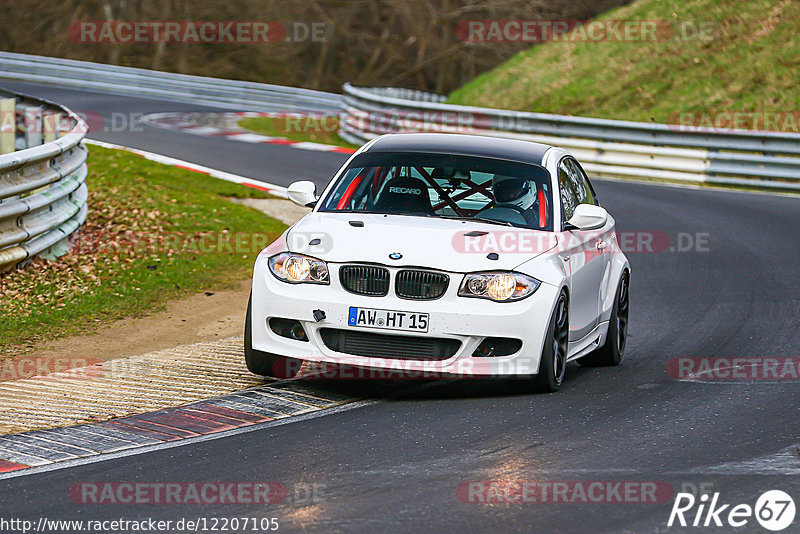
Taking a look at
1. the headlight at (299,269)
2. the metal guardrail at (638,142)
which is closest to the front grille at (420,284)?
the headlight at (299,269)

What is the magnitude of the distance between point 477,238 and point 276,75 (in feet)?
154

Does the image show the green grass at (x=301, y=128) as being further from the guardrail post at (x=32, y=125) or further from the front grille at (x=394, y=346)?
the front grille at (x=394, y=346)

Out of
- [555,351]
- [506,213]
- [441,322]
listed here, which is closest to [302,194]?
[506,213]

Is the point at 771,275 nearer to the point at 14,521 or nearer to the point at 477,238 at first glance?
the point at 477,238

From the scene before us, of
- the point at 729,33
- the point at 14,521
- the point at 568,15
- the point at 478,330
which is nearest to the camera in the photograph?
the point at 14,521

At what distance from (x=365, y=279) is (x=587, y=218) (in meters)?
1.73

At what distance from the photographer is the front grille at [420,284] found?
7.56 metres

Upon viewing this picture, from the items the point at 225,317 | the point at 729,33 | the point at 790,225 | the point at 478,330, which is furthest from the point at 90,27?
the point at 478,330

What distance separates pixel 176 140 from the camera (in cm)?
2373

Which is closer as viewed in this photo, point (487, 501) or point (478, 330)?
point (487, 501)

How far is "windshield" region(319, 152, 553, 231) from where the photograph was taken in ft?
27.9

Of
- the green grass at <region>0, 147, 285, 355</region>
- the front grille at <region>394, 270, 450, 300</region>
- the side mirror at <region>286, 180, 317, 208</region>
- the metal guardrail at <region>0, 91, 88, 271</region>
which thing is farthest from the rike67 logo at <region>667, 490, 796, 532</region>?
the metal guardrail at <region>0, 91, 88, 271</region>

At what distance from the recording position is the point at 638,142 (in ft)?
76.0

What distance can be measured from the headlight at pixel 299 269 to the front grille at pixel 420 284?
460mm
